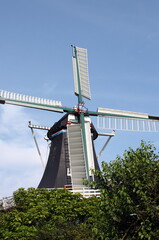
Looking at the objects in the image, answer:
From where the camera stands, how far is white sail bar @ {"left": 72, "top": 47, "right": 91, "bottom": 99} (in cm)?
3626

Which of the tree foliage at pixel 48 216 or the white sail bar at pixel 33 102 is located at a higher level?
the white sail bar at pixel 33 102

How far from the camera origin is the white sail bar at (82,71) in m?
36.3

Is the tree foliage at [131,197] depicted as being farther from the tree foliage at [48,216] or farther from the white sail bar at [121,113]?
the white sail bar at [121,113]

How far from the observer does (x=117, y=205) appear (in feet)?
42.8

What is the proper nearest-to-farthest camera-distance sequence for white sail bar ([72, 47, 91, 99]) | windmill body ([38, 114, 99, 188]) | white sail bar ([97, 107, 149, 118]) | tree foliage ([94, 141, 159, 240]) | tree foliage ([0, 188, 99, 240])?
tree foliage ([94, 141, 159, 240])
tree foliage ([0, 188, 99, 240])
windmill body ([38, 114, 99, 188])
white sail bar ([97, 107, 149, 118])
white sail bar ([72, 47, 91, 99])

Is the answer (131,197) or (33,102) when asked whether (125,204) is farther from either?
(33,102)

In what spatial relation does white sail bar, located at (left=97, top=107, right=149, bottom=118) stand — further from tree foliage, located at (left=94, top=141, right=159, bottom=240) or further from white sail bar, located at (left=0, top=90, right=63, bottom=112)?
tree foliage, located at (left=94, top=141, right=159, bottom=240)

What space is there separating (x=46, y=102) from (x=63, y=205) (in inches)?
498

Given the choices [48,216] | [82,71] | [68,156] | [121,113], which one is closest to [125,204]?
[48,216]

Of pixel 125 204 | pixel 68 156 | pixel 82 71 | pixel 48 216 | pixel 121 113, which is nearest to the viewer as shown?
pixel 125 204

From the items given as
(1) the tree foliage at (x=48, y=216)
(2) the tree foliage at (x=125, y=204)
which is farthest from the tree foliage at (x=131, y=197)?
(1) the tree foliage at (x=48, y=216)

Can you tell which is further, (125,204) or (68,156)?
(68,156)

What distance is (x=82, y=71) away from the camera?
37.5 m

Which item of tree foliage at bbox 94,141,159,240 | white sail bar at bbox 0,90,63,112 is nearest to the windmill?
white sail bar at bbox 0,90,63,112
